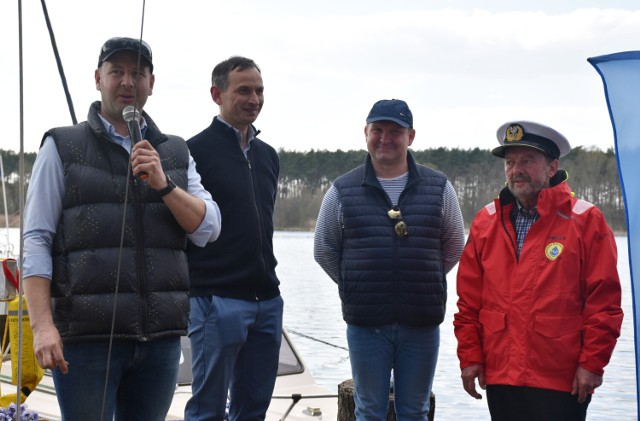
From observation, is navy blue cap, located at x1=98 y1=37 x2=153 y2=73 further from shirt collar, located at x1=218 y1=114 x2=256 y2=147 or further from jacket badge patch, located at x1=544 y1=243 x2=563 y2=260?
jacket badge patch, located at x1=544 y1=243 x2=563 y2=260

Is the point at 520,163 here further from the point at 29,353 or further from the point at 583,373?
the point at 29,353

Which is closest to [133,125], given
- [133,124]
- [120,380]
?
[133,124]

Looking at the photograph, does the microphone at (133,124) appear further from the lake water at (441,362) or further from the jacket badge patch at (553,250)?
the lake water at (441,362)

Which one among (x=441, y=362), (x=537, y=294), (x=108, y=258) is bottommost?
(x=441, y=362)

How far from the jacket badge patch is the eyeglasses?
66 centimetres

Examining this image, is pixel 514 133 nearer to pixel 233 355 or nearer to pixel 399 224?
pixel 399 224

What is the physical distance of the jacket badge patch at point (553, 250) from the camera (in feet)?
11.2

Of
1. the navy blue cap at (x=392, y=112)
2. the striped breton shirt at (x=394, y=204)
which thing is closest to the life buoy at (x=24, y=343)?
the striped breton shirt at (x=394, y=204)

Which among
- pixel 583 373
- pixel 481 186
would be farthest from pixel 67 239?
pixel 481 186

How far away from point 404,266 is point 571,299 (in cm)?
75

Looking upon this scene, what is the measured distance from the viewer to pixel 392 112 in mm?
3949

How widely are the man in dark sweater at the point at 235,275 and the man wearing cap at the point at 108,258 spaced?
2.58 ft

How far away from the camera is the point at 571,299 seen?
3.39 m

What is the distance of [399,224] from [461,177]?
46.1 metres
